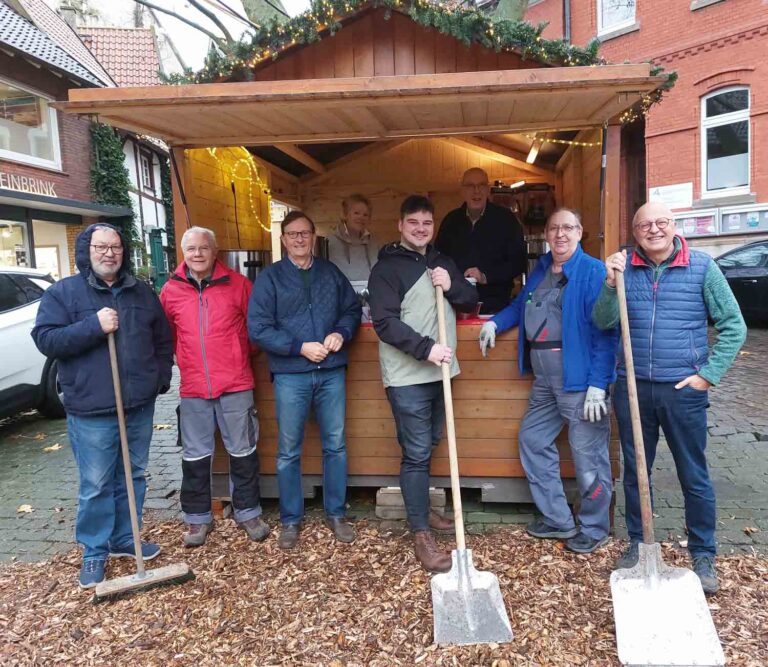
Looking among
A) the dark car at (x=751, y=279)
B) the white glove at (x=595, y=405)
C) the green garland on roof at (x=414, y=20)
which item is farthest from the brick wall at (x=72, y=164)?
the dark car at (x=751, y=279)

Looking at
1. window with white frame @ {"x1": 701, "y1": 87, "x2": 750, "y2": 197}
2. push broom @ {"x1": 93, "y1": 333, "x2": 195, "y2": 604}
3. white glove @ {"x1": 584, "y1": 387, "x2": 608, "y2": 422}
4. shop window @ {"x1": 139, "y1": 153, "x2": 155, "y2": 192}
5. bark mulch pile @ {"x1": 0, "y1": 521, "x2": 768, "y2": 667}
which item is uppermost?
shop window @ {"x1": 139, "y1": 153, "x2": 155, "y2": 192}

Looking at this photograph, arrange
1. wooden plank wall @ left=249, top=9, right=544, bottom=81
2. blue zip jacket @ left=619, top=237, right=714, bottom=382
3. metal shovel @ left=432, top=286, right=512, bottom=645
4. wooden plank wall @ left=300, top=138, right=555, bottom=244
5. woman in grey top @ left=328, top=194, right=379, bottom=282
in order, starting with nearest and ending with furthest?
metal shovel @ left=432, top=286, right=512, bottom=645 < blue zip jacket @ left=619, top=237, right=714, bottom=382 < wooden plank wall @ left=249, top=9, right=544, bottom=81 < woman in grey top @ left=328, top=194, right=379, bottom=282 < wooden plank wall @ left=300, top=138, right=555, bottom=244

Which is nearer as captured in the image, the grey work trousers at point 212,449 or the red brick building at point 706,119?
the grey work trousers at point 212,449

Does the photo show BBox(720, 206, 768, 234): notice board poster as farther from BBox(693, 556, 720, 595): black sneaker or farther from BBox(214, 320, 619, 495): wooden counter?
BBox(693, 556, 720, 595): black sneaker

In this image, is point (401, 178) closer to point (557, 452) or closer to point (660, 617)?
point (557, 452)

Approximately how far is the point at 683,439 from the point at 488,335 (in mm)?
1188

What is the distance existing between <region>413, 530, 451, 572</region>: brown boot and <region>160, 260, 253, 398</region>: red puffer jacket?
4.41 feet

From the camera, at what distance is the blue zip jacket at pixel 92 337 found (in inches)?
117

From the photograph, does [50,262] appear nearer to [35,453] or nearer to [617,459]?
[35,453]

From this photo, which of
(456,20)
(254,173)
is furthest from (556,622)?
(254,173)

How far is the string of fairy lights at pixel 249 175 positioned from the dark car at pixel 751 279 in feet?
27.6

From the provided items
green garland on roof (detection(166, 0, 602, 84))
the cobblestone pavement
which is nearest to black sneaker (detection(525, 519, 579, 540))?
the cobblestone pavement

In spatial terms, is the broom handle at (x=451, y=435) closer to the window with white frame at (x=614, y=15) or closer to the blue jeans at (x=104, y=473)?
the blue jeans at (x=104, y=473)

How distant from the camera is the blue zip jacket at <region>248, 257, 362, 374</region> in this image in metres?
3.41
